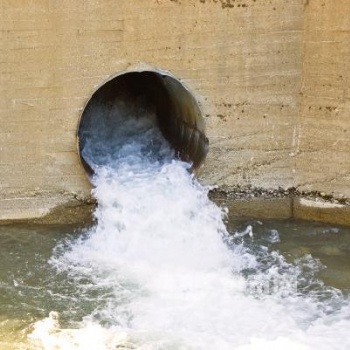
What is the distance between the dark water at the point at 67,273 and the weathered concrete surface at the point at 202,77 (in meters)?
0.36

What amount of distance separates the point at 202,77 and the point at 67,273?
6.95ft

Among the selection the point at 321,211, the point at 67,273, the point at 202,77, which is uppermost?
the point at 202,77

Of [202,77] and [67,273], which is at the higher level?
[202,77]

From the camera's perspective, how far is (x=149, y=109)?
8062mm

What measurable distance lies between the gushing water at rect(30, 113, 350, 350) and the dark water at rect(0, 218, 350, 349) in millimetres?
33

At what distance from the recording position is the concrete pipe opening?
653 cm

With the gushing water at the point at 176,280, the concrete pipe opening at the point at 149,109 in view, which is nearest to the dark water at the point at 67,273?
the gushing water at the point at 176,280

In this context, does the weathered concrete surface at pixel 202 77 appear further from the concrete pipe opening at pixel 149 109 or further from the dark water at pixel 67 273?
the concrete pipe opening at pixel 149 109

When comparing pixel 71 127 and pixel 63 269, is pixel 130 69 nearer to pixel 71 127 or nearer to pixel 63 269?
pixel 71 127

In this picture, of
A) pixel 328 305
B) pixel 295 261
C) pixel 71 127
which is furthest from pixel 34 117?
pixel 328 305

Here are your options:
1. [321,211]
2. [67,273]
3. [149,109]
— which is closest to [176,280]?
[67,273]

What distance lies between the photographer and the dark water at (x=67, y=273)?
4.62 metres

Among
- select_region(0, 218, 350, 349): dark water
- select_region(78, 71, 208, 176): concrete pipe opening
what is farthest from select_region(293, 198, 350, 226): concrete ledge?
select_region(78, 71, 208, 176): concrete pipe opening

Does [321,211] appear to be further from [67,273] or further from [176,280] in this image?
[67,273]
